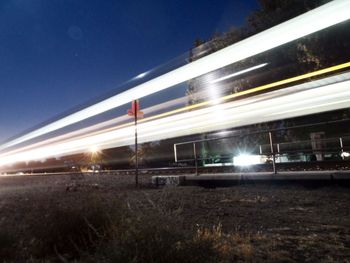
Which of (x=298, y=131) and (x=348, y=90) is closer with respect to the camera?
(x=348, y=90)

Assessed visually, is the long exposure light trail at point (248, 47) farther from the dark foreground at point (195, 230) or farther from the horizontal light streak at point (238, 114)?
the dark foreground at point (195, 230)

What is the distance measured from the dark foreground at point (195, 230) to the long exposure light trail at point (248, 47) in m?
5.32

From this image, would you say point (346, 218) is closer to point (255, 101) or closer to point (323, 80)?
point (323, 80)

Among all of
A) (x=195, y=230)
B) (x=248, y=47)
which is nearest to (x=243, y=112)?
(x=248, y=47)

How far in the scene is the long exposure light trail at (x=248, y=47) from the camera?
34.8ft

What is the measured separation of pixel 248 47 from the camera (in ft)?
44.4

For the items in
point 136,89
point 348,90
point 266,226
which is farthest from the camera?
point 136,89

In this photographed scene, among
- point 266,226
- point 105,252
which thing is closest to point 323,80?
point 266,226

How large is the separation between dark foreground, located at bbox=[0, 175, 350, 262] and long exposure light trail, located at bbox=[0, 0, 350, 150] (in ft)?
17.4

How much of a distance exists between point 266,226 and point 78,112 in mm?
22529

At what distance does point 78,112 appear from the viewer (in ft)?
85.3

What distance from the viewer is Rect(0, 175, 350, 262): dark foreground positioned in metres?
3.41

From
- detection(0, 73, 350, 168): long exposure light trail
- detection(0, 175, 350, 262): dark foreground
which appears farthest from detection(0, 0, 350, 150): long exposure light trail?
detection(0, 175, 350, 262): dark foreground

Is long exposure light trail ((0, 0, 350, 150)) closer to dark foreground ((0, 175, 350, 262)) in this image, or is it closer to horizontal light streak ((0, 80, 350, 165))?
horizontal light streak ((0, 80, 350, 165))
